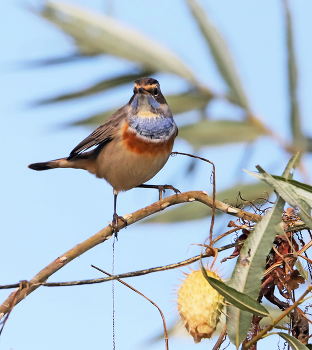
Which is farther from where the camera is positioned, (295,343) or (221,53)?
(221,53)

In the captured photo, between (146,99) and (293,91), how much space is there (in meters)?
1.65

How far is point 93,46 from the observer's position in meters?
5.25

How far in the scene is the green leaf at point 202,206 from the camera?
4.68 meters

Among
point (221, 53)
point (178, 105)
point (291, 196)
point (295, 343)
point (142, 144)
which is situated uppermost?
point (221, 53)

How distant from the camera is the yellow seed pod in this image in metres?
2.28

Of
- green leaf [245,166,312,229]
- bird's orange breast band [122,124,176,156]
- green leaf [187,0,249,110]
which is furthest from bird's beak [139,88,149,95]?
green leaf [245,166,312,229]

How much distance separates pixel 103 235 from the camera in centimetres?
260

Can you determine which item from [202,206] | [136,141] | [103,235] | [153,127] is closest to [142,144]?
[136,141]

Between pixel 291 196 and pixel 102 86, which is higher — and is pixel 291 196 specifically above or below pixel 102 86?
below

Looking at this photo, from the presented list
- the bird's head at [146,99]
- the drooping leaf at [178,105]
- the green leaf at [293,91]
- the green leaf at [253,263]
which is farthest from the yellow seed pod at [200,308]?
the drooping leaf at [178,105]

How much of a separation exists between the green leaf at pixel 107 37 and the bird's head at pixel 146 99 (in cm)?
93

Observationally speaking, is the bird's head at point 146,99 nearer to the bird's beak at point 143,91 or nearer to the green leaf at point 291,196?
the bird's beak at point 143,91

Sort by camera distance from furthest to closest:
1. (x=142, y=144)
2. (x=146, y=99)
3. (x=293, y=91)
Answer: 1. (x=293, y=91)
2. (x=146, y=99)
3. (x=142, y=144)

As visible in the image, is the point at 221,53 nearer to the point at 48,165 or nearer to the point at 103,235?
the point at 48,165
